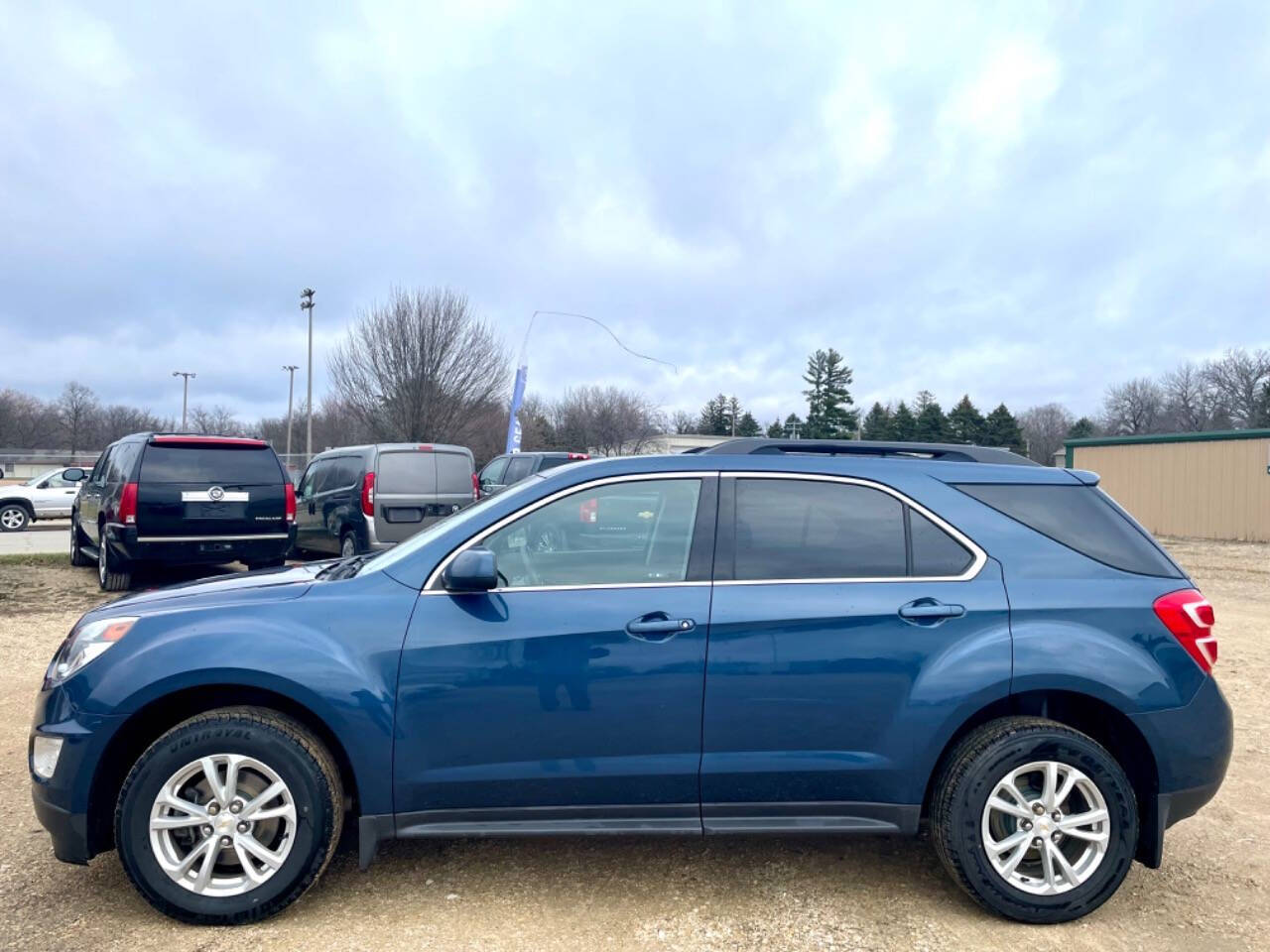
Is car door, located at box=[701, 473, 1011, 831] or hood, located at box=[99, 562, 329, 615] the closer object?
car door, located at box=[701, 473, 1011, 831]

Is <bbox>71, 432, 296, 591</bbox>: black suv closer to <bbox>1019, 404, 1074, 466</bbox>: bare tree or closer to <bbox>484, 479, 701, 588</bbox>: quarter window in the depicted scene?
<bbox>484, 479, 701, 588</bbox>: quarter window

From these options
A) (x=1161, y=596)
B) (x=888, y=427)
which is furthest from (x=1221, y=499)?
(x=888, y=427)

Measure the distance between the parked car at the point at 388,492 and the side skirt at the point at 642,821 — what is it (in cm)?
827

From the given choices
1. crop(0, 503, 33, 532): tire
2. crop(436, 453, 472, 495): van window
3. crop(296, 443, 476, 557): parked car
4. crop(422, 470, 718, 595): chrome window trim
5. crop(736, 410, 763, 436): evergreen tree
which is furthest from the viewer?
crop(736, 410, 763, 436): evergreen tree

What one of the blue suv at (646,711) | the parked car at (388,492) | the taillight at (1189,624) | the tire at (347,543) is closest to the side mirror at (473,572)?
the blue suv at (646,711)

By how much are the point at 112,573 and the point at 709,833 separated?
9.20 m

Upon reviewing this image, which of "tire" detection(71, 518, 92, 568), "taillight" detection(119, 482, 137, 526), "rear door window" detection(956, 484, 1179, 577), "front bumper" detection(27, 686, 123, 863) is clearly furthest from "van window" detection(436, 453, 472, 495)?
"rear door window" detection(956, 484, 1179, 577)

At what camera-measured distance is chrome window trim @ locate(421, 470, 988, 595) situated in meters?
3.41

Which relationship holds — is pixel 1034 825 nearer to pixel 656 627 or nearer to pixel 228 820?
pixel 656 627

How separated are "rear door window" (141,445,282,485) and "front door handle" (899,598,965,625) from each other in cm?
854

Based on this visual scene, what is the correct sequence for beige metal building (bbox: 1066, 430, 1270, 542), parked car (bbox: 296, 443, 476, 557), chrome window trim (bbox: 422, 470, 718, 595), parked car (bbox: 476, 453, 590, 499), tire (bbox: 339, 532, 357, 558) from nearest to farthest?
chrome window trim (bbox: 422, 470, 718, 595)
parked car (bbox: 296, 443, 476, 557)
tire (bbox: 339, 532, 357, 558)
parked car (bbox: 476, 453, 590, 499)
beige metal building (bbox: 1066, 430, 1270, 542)

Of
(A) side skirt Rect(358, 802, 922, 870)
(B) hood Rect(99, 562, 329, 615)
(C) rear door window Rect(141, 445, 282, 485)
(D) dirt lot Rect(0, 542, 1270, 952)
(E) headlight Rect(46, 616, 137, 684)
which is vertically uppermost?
(C) rear door window Rect(141, 445, 282, 485)

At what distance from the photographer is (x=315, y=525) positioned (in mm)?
12922

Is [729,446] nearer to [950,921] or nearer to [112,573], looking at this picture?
[950,921]
